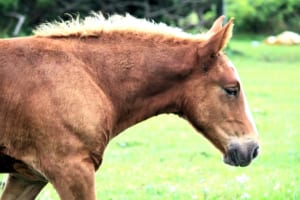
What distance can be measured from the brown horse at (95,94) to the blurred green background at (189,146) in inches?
70.3

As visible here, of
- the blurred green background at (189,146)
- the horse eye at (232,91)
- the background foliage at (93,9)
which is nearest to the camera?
the horse eye at (232,91)

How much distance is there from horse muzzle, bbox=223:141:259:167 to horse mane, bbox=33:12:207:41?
869 mm

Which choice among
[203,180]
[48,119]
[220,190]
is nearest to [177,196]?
[220,190]

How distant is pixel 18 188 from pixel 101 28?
138cm

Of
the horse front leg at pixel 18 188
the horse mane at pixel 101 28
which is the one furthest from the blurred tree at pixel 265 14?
the horse front leg at pixel 18 188

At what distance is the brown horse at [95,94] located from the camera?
4.85m

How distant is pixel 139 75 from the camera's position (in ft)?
17.3

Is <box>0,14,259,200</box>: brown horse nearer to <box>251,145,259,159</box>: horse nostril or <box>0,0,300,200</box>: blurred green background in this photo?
<box>251,145,259,159</box>: horse nostril

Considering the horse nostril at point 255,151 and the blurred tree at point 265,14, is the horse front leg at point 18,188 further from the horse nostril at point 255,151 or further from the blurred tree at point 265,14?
the blurred tree at point 265,14

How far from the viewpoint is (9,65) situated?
494 cm

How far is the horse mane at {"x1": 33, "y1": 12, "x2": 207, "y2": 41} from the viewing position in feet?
17.3

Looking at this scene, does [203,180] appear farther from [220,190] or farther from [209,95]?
[209,95]

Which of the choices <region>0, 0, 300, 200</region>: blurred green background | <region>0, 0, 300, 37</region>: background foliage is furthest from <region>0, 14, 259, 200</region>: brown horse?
<region>0, 0, 300, 37</region>: background foliage

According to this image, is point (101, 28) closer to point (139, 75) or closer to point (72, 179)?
point (139, 75)
